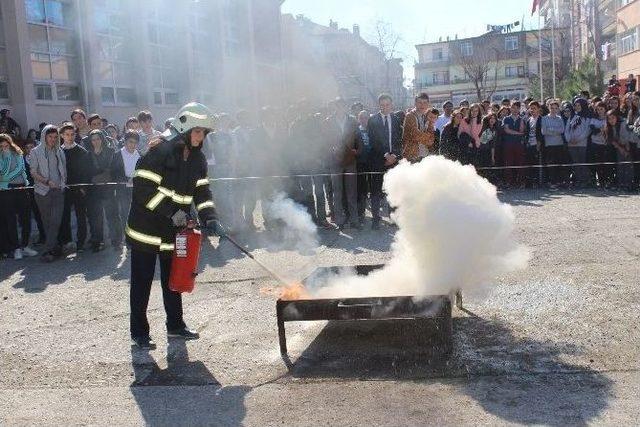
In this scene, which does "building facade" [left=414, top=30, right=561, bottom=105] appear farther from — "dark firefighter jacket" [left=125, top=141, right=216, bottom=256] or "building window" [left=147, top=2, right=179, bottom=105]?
"dark firefighter jacket" [left=125, top=141, right=216, bottom=256]

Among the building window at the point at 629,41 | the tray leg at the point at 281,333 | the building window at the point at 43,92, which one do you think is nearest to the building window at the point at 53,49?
the building window at the point at 43,92

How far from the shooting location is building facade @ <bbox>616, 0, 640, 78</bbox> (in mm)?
33438

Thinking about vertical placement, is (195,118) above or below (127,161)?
above

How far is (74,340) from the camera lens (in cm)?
554

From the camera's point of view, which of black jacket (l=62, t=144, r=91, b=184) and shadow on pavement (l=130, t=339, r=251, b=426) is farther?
black jacket (l=62, t=144, r=91, b=184)

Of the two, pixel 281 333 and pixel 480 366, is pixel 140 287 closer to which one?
pixel 281 333

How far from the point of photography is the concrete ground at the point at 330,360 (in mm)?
3812

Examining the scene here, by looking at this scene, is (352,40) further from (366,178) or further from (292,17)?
(366,178)

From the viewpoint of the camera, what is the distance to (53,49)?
18.5 metres

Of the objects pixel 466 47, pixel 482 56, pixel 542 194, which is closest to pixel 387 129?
pixel 542 194

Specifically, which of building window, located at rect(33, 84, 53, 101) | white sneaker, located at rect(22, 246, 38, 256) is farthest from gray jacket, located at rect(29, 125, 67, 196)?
building window, located at rect(33, 84, 53, 101)

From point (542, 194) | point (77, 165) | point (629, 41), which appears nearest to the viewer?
point (77, 165)

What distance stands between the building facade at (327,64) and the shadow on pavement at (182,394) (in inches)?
793

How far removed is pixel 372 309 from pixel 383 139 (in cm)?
579
